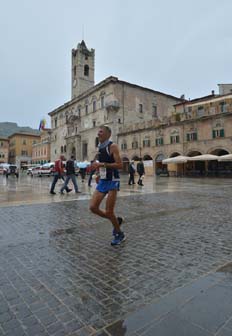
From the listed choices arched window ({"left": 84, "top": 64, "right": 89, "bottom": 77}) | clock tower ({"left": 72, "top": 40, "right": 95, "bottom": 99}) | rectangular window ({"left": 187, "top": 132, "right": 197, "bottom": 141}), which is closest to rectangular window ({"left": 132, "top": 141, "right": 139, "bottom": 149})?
rectangular window ({"left": 187, "top": 132, "right": 197, "bottom": 141})

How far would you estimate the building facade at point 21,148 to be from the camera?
79.7 m

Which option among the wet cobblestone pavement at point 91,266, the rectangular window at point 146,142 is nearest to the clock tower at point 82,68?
the rectangular window at point 146,142

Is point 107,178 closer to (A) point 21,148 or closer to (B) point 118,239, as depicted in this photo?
(B) point 118,239

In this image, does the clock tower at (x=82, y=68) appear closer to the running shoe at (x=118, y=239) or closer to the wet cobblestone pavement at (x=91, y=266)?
the wet cobblestone pavement at (x=91, y=266)

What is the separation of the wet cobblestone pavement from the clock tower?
190ft

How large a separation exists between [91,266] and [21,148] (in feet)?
280

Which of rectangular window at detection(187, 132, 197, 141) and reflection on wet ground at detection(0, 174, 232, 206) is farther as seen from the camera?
rectangular window at detection(187, 132, 197, 141)

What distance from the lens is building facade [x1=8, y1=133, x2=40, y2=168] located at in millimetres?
79688

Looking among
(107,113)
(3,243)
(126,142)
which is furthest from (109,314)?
(107,113)

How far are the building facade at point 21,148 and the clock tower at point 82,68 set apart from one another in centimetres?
3155

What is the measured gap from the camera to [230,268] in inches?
112

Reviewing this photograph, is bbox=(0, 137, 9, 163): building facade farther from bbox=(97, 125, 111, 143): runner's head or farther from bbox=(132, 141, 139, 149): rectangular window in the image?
bbox=(97, 125, 111, 143): runner's head

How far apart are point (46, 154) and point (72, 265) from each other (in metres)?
69.5

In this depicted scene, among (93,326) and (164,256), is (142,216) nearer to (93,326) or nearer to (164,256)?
(164,256)
